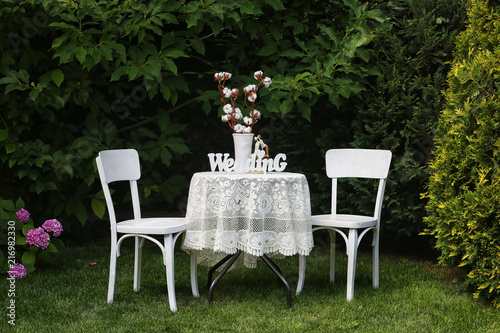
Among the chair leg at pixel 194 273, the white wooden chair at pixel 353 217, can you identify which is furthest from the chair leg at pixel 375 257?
the chair leg at pixel 194 273

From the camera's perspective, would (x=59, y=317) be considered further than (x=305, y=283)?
No

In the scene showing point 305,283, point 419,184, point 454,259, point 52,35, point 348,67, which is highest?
point 52,35

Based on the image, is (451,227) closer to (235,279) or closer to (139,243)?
(235,279)

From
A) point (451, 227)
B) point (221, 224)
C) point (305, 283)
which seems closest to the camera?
point (221, 224)

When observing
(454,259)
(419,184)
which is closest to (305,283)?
(454,259)

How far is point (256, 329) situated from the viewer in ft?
9.89

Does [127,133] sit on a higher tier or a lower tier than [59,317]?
higher

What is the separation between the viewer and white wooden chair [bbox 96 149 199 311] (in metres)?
3.34

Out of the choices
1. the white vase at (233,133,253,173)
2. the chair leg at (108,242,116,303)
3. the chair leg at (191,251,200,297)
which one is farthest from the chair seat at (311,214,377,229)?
the chair leg at (108,242,116,303)

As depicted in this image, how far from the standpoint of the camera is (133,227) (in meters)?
3.35

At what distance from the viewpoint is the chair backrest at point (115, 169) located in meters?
3.49

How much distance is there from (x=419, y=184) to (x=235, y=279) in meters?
1.79

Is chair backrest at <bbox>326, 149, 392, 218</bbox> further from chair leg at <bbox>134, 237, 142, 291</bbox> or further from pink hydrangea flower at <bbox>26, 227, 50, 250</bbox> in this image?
pink hydrangea flower at <bbox>26, 227, 50, 250</bbox>

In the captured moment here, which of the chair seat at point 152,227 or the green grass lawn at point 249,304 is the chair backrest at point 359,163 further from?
the chair seat at point 152,227
